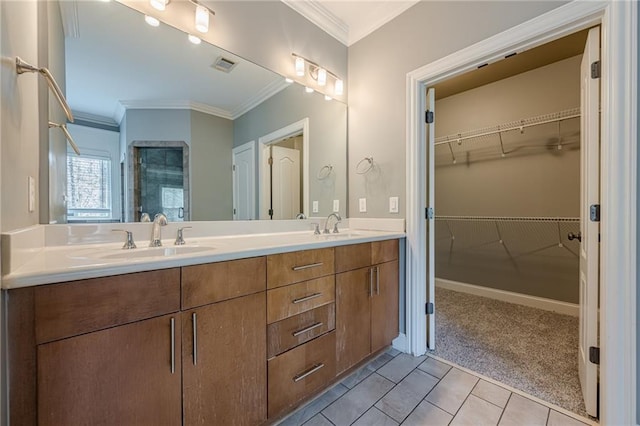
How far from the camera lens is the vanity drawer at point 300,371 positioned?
45.6 inches

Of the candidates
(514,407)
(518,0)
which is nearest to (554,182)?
(518,0)

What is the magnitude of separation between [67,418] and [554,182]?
12.0 ft

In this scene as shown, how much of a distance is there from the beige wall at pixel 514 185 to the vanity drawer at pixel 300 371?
2.52 metres

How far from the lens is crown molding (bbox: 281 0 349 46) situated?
6.35ft

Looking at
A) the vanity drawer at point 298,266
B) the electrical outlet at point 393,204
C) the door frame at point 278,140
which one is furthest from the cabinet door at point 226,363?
the electrical outlet at point 393,204

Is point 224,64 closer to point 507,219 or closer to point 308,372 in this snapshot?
point 308,372

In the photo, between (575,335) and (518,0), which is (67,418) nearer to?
(518,0)

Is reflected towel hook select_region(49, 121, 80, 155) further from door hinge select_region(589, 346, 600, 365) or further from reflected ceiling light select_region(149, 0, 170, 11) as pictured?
door hinge select_region(589, 346, 600, 365)

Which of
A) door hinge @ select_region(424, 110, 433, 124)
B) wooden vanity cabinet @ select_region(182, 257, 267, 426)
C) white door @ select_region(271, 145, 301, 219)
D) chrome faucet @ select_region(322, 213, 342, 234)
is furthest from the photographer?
chrome faucet @ select_region(322, 213, 342, 234)

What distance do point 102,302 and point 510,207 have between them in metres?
3.48

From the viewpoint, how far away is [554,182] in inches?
103

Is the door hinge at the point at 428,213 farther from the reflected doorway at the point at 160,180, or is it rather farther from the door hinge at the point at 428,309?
the reflected doorway at the point at 160,180

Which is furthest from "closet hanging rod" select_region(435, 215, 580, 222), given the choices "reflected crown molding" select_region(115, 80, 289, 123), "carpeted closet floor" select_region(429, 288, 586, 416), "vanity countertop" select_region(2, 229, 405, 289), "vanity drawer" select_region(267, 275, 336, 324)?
"reflected crown molding" select_region(115, 80, 289, 123)

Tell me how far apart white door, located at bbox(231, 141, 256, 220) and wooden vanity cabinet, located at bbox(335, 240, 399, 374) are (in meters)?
0.72
